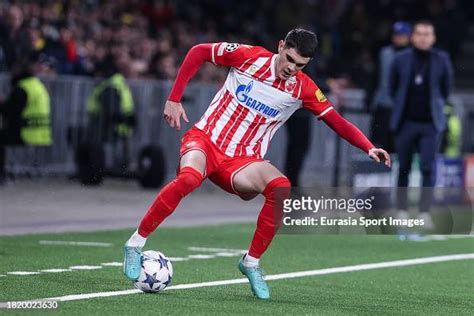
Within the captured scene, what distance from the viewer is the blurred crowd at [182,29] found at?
21984 mm

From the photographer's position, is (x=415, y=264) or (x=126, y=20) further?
(x=126, y=20)

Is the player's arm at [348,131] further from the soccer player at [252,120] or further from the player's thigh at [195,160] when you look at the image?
the player's thigh at [195,160]

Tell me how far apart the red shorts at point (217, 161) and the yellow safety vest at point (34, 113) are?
9.79 m

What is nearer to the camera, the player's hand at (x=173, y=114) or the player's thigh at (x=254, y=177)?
the player's hand at (x=173, y=114)

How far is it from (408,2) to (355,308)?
75.4 feet

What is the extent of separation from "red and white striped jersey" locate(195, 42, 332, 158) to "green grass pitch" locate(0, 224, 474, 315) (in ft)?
3.52

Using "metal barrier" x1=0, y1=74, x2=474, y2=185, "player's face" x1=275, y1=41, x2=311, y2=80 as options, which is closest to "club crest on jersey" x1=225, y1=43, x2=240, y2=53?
"player's face" x1=275, y1=41, x2=311, y2=80

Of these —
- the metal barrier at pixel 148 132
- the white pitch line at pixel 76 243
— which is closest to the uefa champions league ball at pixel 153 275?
the white pitch line at pixel 76 243

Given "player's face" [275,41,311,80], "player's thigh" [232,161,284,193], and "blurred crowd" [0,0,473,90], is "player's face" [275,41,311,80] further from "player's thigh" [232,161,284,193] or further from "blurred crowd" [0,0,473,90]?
"blurred crowd" [0,0,473,90]

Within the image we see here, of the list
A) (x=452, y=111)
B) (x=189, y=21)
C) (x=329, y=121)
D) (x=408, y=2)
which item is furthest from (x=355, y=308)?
(x=408, y=2)

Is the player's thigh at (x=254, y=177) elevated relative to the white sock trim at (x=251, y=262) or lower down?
elevated

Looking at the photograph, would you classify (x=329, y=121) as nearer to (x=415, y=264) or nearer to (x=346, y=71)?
(x=415, y=264)

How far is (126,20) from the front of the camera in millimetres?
25969

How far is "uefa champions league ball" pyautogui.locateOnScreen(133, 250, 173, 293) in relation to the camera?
969cm
